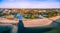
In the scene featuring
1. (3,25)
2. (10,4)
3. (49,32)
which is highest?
(10,4)

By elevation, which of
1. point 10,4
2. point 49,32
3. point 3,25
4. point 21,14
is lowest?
point 49,32

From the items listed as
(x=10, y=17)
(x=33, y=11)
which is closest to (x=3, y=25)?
(x=10, y=17)

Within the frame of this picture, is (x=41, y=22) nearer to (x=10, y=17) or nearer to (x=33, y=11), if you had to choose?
(x=33, y=11)

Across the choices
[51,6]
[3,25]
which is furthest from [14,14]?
[51,6]

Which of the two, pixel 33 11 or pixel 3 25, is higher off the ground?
pixel 33 11

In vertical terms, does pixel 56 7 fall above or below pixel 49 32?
above

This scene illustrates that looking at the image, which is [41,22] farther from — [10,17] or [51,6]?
[10,17]

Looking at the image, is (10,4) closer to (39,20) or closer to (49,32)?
(39,20)

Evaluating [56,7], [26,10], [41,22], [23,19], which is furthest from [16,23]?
[56,7]
